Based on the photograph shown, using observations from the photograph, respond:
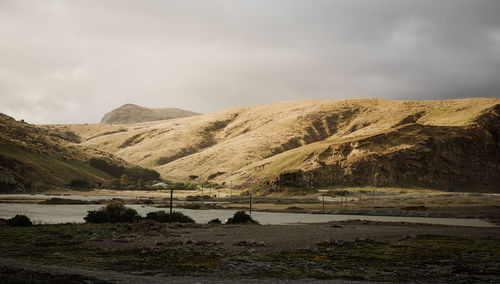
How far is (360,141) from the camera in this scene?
444 feet

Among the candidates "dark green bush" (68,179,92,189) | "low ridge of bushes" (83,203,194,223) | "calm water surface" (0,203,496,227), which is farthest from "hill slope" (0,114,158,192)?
"low ridge of bushes" (83,203,194,223)

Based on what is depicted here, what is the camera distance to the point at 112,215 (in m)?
40.6

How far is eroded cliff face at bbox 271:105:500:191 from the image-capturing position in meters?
125

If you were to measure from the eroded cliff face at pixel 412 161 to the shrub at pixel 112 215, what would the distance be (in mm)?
85397

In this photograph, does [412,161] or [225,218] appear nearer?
[225,218]

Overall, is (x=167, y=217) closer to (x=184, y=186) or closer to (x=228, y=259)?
(x=228, y=259)

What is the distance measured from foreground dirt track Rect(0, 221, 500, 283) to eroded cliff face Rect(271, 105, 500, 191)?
96.4 m

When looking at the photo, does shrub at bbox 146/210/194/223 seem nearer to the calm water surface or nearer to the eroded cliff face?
the calm water surface

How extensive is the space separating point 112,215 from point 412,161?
108 metres

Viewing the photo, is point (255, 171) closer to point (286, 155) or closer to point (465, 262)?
point (286, 155)

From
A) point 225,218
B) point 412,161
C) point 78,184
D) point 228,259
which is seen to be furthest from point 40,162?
point 228,259

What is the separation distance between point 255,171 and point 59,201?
75.9m

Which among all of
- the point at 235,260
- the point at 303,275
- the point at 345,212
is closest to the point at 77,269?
the point at 235,260

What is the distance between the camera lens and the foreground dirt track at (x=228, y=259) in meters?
15.5
